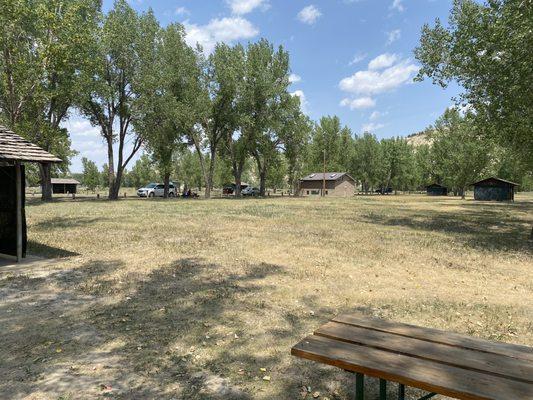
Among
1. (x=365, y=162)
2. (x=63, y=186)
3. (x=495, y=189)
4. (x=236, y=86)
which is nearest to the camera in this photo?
(x=236, y=86)

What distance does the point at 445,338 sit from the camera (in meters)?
3.12

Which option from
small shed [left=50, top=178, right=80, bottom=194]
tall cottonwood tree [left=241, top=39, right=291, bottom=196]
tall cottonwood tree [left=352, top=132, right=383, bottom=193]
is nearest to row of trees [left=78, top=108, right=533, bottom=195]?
tall cottonwood tree [left=352, top=132, right=383, bottom=193]

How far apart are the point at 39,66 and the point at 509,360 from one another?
66.1 ft


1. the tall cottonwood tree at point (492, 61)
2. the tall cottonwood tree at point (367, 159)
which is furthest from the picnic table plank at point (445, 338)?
the tall cottonwood tree at point (367, 159)

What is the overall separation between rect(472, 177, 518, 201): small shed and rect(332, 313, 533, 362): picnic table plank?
216 feet

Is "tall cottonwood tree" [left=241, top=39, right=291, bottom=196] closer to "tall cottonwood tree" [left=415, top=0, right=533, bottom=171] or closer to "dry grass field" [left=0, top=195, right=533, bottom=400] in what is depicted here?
"tall cottonwood tree" [left=415, top=0, right=533, bottom=171]

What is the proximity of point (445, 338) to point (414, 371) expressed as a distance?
28.1 inches

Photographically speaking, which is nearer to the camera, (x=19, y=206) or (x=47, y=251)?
(x=19, y=206)

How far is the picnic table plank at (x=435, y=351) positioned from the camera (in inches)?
102

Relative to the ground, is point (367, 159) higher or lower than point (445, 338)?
higher

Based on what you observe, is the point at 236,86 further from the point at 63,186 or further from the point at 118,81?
the point at 63,186

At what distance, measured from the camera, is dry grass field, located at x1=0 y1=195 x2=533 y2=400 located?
4391 mm

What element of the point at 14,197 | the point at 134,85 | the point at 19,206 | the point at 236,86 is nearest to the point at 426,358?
the point at 19,206

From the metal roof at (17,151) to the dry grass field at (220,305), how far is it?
2888 millimetres
